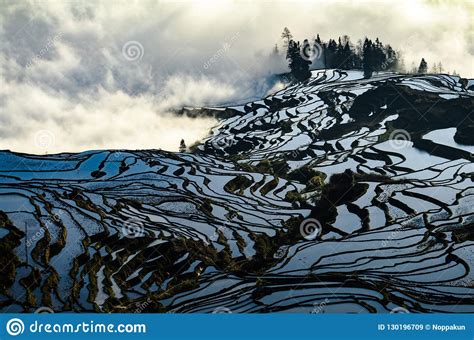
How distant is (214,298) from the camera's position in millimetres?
31266

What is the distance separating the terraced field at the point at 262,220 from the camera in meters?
31.3

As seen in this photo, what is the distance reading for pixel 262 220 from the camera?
1641 inches

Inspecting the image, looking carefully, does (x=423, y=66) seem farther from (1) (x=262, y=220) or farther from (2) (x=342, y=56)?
(1) (x=262, y=220)

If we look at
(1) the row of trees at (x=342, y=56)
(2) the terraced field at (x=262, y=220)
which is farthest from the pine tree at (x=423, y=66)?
(2) the terraced field at (x=262, y=220)

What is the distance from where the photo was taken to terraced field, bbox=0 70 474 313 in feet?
103

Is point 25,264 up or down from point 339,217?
down

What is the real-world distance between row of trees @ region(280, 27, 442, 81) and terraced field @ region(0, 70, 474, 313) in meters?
18.8

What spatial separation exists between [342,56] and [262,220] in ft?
177

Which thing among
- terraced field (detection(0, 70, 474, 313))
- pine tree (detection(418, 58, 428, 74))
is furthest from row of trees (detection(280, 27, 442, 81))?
terraced field (detection(0, 70, 474, 313))

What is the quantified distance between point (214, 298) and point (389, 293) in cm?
896

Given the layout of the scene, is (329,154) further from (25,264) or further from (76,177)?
(25,264)

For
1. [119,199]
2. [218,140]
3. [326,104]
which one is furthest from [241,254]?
[326,104]

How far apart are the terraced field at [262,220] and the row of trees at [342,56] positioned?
18800 mm

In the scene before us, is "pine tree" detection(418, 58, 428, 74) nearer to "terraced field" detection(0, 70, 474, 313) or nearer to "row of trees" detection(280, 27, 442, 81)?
"row of trees" detection(280, 27, 442, 81)
